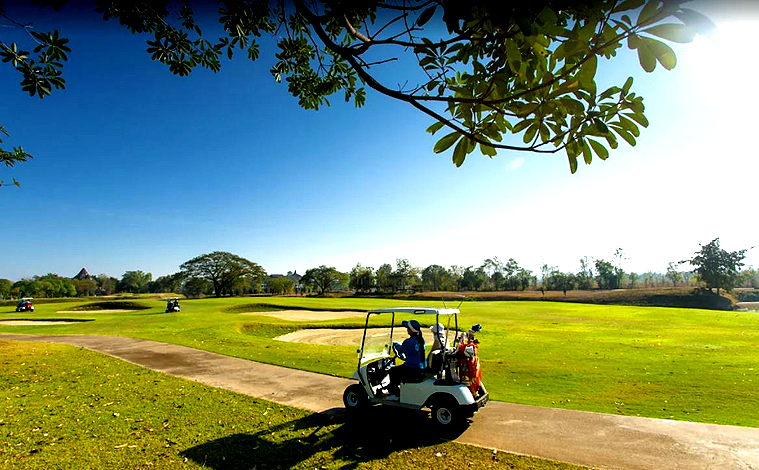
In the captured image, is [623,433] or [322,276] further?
[322,276]

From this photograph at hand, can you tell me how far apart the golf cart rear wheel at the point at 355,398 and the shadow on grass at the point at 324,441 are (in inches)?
7.7

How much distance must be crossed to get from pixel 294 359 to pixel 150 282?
16386 cm

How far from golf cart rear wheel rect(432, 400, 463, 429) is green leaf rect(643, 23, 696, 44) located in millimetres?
5919

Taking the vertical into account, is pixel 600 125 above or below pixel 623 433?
above

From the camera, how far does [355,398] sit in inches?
293

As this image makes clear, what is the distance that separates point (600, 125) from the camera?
2.23 m

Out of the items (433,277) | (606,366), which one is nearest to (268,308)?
(606,366)

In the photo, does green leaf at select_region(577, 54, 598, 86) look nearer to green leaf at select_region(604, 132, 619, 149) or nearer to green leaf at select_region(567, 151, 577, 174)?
green leaf at select_region(604, 132, 619, 149)

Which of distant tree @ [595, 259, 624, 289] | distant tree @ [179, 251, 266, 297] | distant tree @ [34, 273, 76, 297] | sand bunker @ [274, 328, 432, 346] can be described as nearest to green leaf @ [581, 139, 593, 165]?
sand bunker @ [274, 328, 432, 346]

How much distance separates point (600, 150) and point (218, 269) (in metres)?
97.2

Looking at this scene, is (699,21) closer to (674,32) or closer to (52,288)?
(674,32)

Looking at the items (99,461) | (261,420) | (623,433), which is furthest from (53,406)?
(623,433)

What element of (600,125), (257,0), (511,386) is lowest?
(511,386)

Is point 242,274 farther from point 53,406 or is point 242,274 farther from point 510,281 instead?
point 53,406
